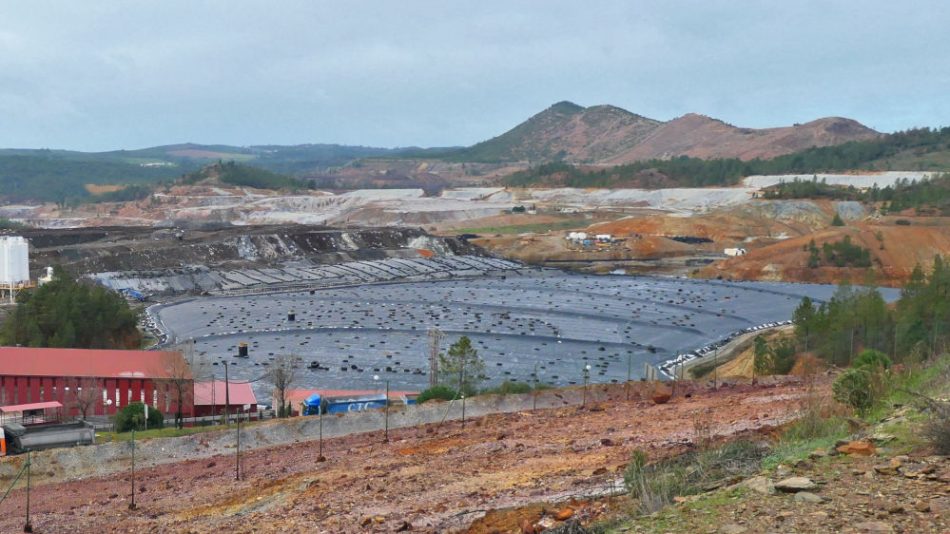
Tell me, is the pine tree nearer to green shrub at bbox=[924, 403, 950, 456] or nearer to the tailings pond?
the tailings pond

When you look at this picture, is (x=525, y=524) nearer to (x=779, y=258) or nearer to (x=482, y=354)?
(x=482, y=354)

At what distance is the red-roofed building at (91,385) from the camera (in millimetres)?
25719

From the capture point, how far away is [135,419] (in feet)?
72.6

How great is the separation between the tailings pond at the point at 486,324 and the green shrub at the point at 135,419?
7.78m

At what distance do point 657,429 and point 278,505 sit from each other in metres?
5.87

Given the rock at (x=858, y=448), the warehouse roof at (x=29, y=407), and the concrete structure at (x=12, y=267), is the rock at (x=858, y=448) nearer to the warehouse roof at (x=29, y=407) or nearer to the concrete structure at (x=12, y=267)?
the warehouse roof at (x=29, y=407)

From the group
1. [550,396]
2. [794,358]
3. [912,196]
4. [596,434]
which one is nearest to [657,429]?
[596,434]

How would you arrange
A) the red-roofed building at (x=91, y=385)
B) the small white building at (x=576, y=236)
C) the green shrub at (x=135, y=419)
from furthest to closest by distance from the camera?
the small white building at (x=576, y=236)
the red-roofed building at (x=91, y=385)
the green shrub at (x=135, y=419)

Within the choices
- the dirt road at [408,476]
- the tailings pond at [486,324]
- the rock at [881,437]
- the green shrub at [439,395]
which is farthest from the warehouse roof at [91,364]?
the rock at [881,437]

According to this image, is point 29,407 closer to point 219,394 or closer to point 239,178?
point 219,394

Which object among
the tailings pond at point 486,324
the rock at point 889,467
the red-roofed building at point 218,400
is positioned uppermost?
the rock at point 889,467

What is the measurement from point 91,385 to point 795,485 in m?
22.6

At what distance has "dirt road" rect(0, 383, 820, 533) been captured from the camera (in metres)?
10.9

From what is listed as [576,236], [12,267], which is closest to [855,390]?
[12,267]
